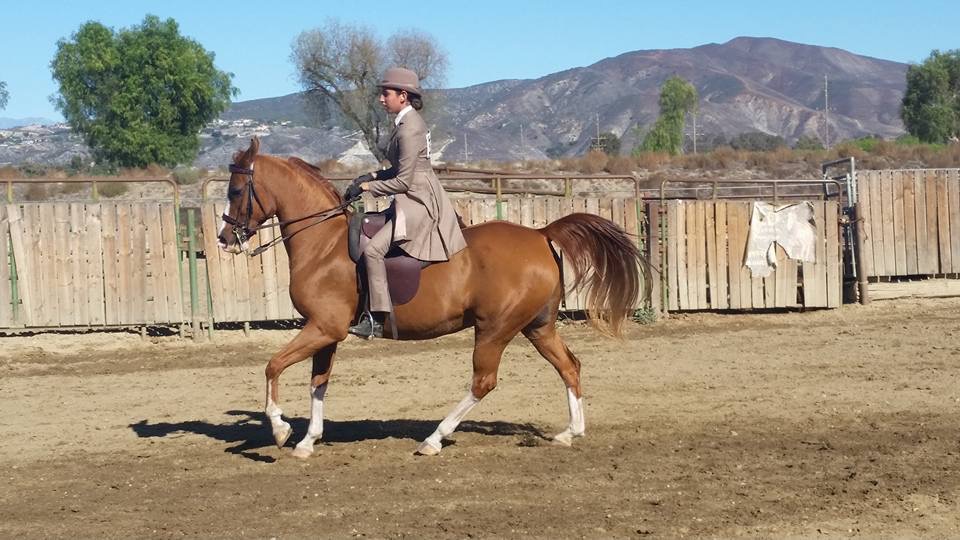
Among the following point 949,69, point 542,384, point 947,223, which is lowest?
point 542,384

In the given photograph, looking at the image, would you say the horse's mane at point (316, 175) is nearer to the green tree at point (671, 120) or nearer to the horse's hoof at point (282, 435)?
the horse's hoof at point (282, 435)

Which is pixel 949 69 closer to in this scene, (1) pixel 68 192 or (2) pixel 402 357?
(1) pixel 68 192

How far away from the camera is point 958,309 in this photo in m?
17.3

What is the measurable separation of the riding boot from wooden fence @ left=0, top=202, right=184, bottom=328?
8175 millimetres

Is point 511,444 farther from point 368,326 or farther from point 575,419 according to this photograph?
point 368,326

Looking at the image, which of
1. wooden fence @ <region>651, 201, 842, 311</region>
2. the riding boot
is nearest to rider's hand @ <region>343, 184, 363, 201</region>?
the riding boot

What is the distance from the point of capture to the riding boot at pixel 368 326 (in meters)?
8.62

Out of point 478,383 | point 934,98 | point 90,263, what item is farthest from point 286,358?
point 934,98

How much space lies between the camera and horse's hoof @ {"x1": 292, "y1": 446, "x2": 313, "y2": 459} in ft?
27.9

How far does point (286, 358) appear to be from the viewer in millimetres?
8430

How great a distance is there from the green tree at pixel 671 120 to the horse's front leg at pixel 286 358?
211 feet

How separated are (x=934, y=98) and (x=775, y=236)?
74.8m

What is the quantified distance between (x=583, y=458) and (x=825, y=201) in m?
11.0

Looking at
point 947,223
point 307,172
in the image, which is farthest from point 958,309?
point 307,172
